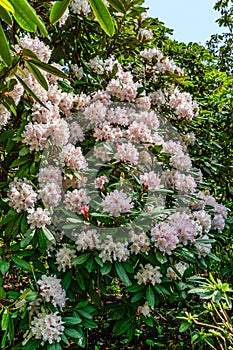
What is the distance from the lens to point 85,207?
1.87m

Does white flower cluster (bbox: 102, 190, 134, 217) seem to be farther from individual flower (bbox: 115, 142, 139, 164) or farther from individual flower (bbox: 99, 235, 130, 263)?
individual flower (bbox: 115, 142, 139, 164)

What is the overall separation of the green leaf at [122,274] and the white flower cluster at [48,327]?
305mm

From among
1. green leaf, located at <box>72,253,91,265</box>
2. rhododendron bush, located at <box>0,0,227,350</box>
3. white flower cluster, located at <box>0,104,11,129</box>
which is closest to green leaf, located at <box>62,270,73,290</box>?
rhododendron bush, located at <box>0,0,227,350</box>

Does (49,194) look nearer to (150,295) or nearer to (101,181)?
(101,181)

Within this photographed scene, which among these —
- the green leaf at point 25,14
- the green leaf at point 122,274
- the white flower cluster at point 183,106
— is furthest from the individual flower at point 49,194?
the white flower cluster at point 183,106

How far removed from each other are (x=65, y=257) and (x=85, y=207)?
0.78ft

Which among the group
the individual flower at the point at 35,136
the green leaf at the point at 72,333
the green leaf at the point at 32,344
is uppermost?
the individual flower at the point at 35,136

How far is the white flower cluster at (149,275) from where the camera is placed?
1871 mm

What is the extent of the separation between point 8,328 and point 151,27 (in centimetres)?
203

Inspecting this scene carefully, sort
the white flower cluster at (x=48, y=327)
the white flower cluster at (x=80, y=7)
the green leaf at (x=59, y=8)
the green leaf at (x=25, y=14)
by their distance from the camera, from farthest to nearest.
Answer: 1. the white flower cluster at (x=80, y=7)
2. the white flower cluster at (x=48, y=327)
3. the green leaf at (x=59, y=8)
4. the green leaf at (x=25, y=14)

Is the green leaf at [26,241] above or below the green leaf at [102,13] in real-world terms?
below

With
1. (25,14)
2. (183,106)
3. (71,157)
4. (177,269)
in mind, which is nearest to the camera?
(25,14)

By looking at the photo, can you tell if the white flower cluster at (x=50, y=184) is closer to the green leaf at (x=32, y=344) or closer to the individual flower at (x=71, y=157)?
the individual flower at (x=71, y=157)

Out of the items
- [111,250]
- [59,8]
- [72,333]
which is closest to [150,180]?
[111,250]
